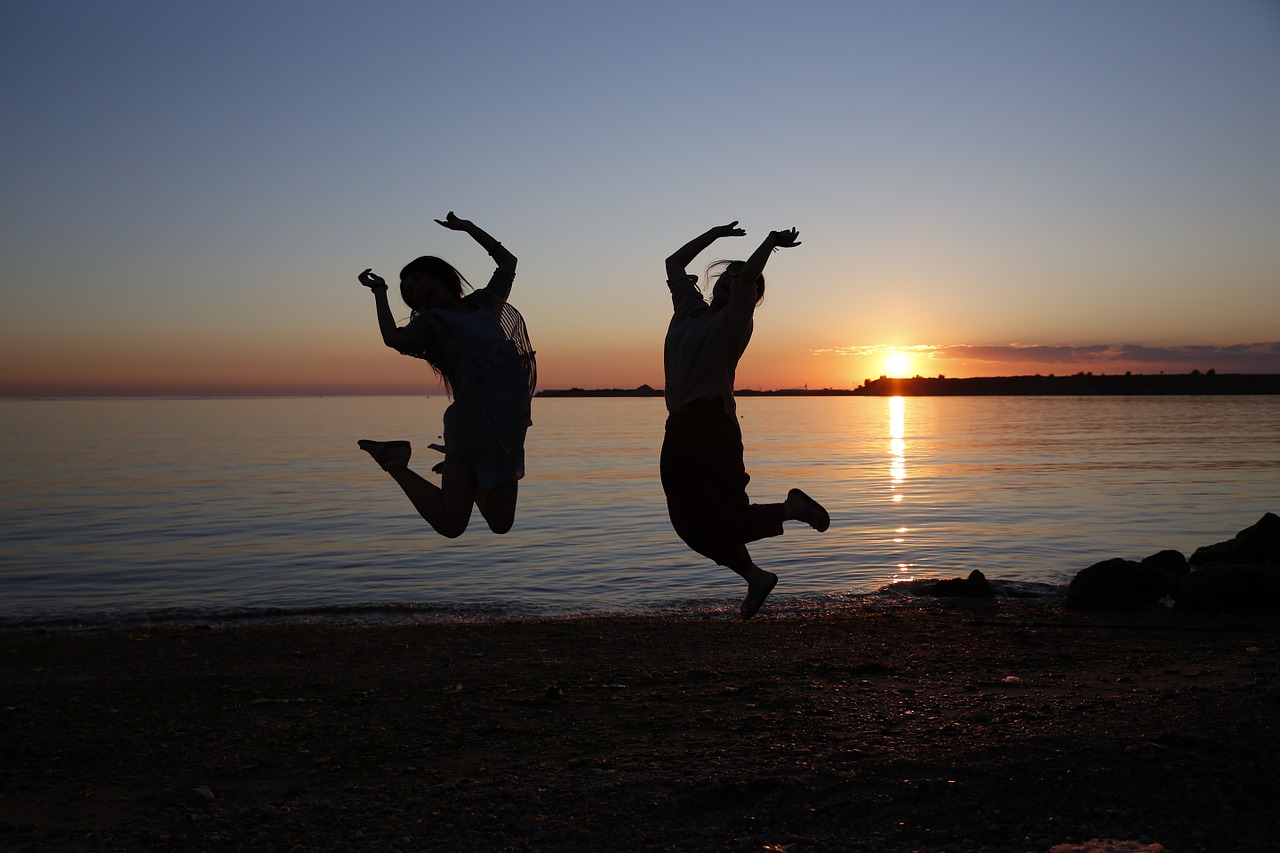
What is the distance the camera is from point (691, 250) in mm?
7203

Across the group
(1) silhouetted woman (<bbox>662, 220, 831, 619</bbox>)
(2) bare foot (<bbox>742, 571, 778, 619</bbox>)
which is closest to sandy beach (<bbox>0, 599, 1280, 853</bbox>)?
(2) bare foot (<bbox>742, 571, 778, 619</bbox>)

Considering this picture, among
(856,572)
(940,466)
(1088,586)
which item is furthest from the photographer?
(940,466)

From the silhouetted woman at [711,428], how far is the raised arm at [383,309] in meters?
1.86

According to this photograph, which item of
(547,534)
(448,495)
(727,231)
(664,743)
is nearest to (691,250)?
(727,231)

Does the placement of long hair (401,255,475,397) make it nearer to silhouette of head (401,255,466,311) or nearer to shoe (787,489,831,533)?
silhouette of head (401,255,466,311)

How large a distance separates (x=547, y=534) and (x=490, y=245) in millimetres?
22228

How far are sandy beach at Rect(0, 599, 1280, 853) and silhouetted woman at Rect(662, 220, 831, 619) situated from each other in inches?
69.2

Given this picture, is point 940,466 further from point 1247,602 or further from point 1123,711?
point 1123,711

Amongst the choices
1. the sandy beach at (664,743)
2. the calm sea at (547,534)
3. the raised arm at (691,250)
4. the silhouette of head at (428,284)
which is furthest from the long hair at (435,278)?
the calm sea at (547,534)

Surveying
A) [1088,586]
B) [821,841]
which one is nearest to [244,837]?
[821,841]

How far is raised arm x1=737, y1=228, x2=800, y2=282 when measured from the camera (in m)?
6.42

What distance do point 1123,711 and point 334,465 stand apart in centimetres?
5216

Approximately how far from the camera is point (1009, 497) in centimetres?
3781

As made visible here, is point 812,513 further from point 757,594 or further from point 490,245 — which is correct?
point 490,245
